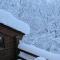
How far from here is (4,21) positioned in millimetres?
5699

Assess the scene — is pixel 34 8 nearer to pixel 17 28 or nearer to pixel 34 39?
pixel 34 39

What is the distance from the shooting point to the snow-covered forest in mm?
14312

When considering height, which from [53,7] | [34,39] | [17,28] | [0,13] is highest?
[53,7]

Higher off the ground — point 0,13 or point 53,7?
point 53,7

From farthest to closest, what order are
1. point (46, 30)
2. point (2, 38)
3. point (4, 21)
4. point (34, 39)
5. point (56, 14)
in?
1. point (56, 14)
2. point (46, 30)
3. point (34, 39)
4. point (2, 38)
5. point (4, 21)

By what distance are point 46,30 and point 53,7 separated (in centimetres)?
276

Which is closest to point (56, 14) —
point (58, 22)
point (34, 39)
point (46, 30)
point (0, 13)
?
point (58, 22)

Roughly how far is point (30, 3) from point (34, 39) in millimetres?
4249

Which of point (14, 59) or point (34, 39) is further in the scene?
point (34, 39)

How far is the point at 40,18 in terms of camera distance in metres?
16.3

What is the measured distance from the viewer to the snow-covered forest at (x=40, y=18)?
14.3 m

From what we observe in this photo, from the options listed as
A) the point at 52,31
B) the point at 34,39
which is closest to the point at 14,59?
the point at 34,39

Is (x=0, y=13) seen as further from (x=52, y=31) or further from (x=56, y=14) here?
(x=56, y=14)

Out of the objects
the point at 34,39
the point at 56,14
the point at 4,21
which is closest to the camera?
the point at 4,21
